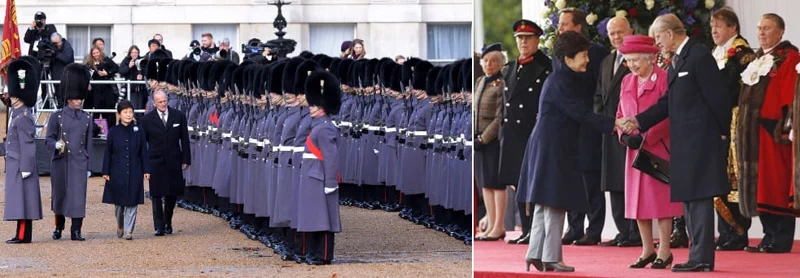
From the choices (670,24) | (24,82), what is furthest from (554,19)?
(24,82)

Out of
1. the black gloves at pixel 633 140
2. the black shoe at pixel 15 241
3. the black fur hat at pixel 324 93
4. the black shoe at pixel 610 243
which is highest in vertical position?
the black fur hat at pixel 324 93

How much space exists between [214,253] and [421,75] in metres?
3.58

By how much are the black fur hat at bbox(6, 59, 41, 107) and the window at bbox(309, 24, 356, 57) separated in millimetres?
26897

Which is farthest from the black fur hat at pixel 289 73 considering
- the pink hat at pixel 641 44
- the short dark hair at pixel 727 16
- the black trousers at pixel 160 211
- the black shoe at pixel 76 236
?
the short dark hair at pixel 727 16

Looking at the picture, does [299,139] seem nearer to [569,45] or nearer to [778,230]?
[569,45]

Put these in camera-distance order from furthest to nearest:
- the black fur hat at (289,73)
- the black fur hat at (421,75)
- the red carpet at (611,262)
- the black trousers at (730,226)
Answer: the black fur hat at (421,75) < the black fur hat at (289,73) < the black trousers at (730,226) < the red carpet at (611,262)

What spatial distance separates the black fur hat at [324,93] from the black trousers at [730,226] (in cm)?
444

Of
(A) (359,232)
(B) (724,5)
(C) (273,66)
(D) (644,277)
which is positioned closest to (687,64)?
(B) (724,5)

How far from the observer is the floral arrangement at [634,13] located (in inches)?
380

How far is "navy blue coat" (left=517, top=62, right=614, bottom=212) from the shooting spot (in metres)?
9.91

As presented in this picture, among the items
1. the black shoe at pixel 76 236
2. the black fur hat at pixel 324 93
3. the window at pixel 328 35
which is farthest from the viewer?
the window at pixel 328 35

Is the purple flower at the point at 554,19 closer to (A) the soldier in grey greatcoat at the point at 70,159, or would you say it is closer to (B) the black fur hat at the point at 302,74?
(B) the black fur hat at the point at 302,74

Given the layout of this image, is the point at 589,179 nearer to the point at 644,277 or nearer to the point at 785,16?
the point at 644,277

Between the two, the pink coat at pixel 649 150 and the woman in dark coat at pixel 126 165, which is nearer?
the pink coat at pixel 649 150
